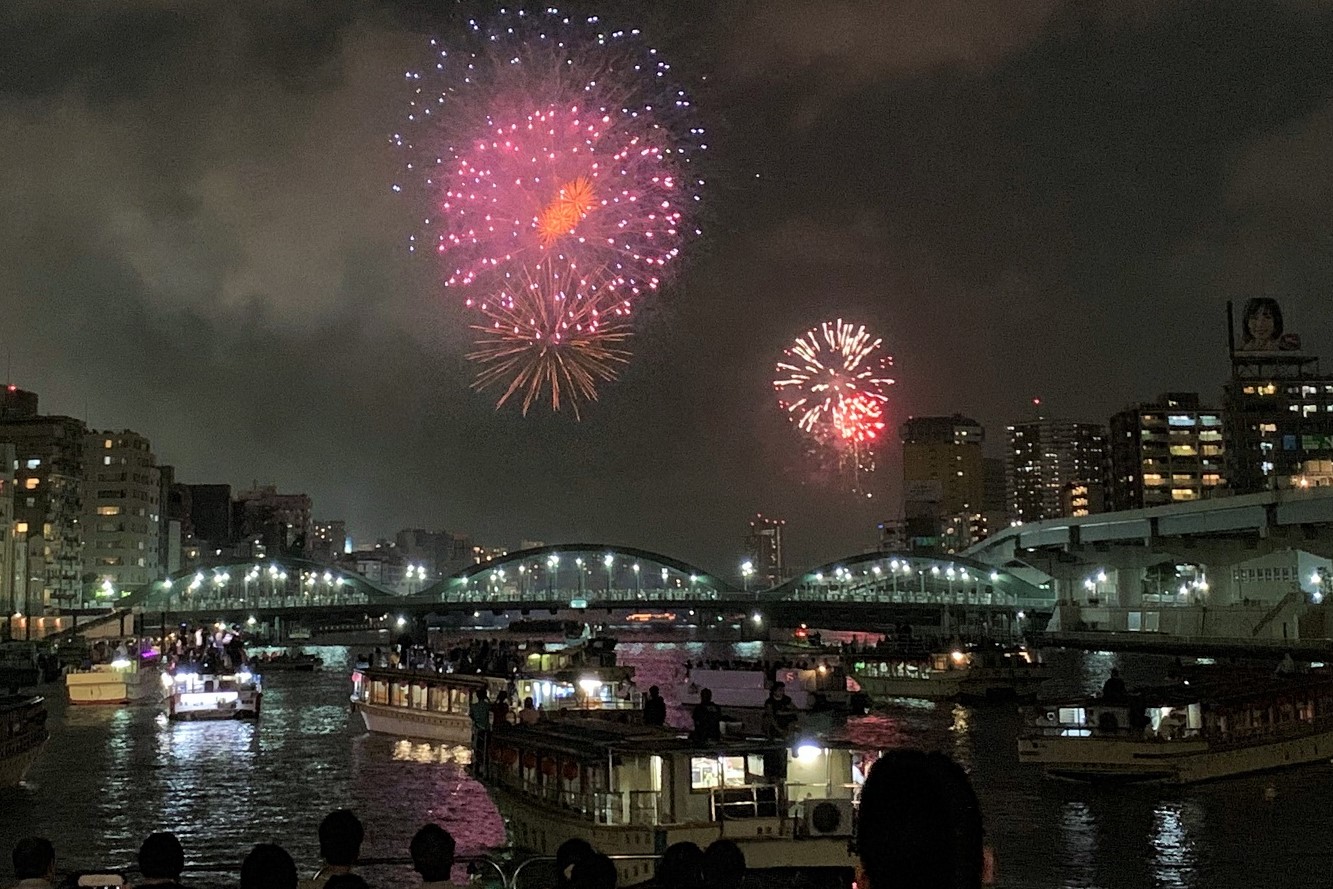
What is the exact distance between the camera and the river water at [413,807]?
2944 centimetres

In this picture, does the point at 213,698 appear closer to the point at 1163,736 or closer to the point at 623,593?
the point at 1163,736

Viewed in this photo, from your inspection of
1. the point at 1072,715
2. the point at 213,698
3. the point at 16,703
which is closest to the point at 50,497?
the point at 213,698

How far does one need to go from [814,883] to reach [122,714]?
54.8 meters

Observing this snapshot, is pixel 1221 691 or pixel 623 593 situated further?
pixel 623 593

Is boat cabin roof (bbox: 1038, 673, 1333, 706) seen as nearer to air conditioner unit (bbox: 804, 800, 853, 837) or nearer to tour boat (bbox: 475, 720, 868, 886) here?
tour boat (bbox: 475, 720, 868, 886)

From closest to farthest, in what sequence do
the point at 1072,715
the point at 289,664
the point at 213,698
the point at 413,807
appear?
the point at 413,807 < the point at 1072,715 < the point at 213,698 < the point at 289,664

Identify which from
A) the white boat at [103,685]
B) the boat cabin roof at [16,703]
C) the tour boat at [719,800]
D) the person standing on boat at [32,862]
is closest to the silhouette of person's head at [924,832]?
the person standing on boat at [32,862]

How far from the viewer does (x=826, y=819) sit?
2294 cm

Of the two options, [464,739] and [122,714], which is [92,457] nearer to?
[122,714]

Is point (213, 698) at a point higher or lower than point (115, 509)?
lower

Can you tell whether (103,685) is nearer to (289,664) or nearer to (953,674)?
(289,664)

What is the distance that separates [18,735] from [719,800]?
1009 inches

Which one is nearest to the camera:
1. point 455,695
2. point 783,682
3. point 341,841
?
point 341,841

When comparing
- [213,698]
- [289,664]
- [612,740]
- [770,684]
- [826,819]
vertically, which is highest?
[289,664]
